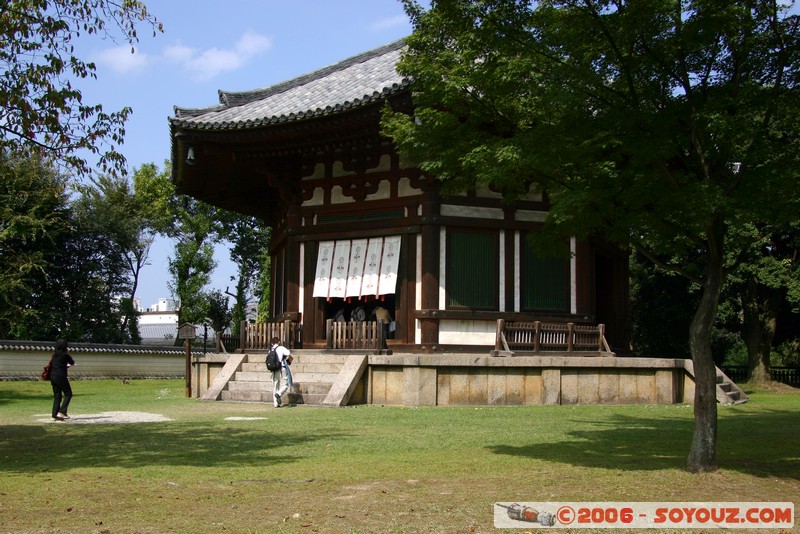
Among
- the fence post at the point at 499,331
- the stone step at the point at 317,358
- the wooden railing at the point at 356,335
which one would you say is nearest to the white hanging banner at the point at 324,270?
the wooden railing at the point at 356,335

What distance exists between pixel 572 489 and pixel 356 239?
13.6 metres

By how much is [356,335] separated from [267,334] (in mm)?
2976

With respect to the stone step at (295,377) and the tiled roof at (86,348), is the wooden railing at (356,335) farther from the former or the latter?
the tiled roof at (86,348)

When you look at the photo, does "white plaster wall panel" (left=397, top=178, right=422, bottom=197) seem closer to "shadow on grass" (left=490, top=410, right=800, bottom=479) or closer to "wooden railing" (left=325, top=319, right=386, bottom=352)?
"wooden railing" (left=325, top=319, right=386, bottom=352)

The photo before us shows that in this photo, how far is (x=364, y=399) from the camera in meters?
18.1

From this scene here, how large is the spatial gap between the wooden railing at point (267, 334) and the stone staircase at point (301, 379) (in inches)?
11.6

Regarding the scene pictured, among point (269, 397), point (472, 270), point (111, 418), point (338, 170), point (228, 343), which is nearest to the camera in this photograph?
point (111, 418)

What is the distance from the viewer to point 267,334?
68.6 feet

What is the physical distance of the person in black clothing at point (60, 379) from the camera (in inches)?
610

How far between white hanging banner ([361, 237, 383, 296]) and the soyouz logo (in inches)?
526

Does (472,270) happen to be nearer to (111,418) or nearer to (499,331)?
(499,331)

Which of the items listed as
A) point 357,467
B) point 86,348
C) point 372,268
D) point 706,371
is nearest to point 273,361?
point 372,268

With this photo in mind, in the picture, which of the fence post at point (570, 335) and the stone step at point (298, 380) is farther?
the fence post at point (570, 335)

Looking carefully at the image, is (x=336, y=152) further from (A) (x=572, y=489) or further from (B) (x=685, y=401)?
(A) (x=572, y=489)
